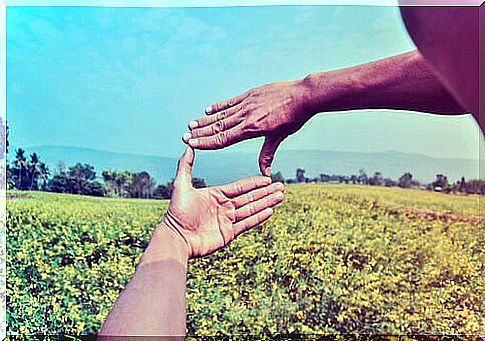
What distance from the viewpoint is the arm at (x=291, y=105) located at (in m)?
3.90

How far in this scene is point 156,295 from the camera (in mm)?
3725

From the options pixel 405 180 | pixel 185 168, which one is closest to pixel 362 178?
pixel 405 180

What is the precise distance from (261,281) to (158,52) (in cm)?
149

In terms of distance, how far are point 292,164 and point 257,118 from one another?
0.35 metres

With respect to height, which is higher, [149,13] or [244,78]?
[149,13]

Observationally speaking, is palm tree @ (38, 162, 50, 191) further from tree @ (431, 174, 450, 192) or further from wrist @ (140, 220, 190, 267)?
tree @ (431, 174, 450, 192)

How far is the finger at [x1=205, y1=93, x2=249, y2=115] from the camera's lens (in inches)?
157

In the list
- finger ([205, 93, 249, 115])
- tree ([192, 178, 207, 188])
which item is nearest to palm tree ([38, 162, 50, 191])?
tree ([192, 178, 207, 188])

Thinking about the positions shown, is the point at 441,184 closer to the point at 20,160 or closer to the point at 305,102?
the point at 305,102

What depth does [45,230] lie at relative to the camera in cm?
414

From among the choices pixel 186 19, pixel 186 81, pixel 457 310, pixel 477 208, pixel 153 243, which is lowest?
pixel 457 310

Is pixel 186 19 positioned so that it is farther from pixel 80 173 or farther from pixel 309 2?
pixel 80 173

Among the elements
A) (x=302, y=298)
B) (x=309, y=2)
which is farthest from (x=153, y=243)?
(x=309, y=2)

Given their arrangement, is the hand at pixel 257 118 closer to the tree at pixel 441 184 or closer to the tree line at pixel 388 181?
the tree line at pixel 388 181
